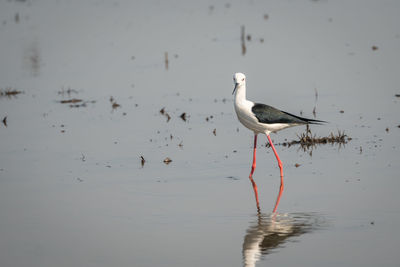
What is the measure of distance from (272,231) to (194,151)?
13.0 ft

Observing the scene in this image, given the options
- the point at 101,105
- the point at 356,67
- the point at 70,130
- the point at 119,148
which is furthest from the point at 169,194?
the point at 356,67

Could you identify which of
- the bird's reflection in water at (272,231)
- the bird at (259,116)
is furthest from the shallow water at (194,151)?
the bird at (259,116)

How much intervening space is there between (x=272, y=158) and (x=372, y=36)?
39.8 ft

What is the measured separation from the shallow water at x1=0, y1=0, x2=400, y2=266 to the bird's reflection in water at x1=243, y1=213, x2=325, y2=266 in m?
0.02

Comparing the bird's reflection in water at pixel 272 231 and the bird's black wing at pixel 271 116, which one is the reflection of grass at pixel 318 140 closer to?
the bird's black wing at pixel 271 116

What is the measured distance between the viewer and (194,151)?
1135cm

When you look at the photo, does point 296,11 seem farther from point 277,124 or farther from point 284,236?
point 284,236

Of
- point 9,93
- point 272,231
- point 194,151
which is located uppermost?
point 9,93

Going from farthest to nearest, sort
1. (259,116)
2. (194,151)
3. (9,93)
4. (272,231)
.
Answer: (9,93)
(194,151)
(259,116)
(272,231)

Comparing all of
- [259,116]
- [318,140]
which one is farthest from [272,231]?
[318,140]

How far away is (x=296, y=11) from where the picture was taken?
28.3 meters

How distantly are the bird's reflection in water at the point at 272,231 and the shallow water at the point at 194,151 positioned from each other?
2 cm

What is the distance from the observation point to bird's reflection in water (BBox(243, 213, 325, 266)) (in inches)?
275

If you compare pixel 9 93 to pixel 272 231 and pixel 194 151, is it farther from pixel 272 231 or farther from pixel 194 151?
pixel 272 231
